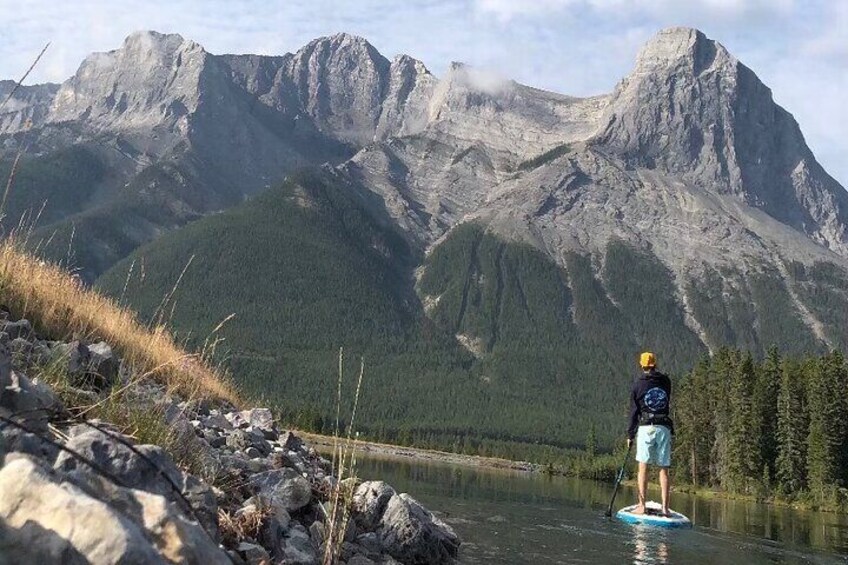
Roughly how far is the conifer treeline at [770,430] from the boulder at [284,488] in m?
71.5

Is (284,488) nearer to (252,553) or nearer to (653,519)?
(252,553)

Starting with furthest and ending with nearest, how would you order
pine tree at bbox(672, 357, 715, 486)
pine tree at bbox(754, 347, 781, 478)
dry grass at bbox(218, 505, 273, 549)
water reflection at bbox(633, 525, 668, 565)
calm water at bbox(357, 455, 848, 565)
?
pine tree at bbox(672, 357, 715, 486), pine tree at bbox(754, 347, 781, 478), calm water at bbox(357, 455, 848, 565), water reflection at bbox(633, 525, 668, 565), dry grass at bbox(218, 505, 273, 549)

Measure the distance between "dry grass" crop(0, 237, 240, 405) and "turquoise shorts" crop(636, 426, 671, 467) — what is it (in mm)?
8996

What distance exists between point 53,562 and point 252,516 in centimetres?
402

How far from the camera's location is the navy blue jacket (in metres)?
16.7

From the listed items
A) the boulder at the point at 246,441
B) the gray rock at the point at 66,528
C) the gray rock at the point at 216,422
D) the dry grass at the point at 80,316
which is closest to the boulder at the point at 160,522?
the gray rock at the point at 66,528

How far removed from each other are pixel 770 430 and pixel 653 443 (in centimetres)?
7414

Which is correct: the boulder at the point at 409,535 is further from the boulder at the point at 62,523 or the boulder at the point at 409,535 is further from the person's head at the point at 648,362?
the boulder at the point at 62,523

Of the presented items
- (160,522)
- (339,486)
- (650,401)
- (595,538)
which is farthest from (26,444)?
(595,538)

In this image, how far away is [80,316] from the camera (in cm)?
1259

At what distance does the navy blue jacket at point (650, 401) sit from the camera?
16688mm

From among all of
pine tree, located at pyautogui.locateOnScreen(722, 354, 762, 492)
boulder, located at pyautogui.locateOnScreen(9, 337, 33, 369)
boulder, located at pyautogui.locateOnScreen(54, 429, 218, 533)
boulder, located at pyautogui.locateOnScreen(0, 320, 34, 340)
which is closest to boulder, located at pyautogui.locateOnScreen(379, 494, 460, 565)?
boulder, located at pyautogui.locateOnScreen(0, 320, 34, 340)

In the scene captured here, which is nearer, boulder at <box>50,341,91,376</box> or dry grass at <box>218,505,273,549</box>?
dry grass at <box>218,505,273,549</box>

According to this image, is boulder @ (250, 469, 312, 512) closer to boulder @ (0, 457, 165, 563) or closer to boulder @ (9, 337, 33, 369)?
boulder @ (9, 337, 33, 369)
